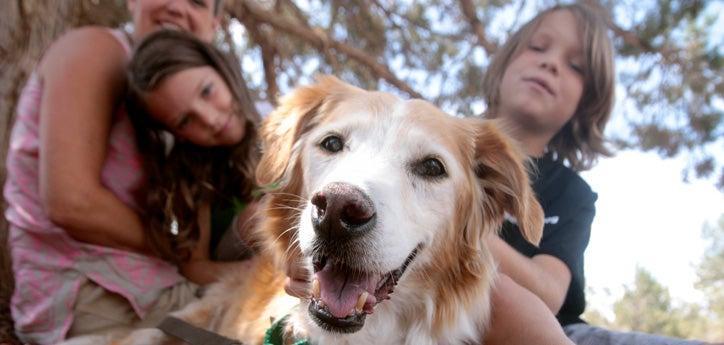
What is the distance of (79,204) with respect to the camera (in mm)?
2492

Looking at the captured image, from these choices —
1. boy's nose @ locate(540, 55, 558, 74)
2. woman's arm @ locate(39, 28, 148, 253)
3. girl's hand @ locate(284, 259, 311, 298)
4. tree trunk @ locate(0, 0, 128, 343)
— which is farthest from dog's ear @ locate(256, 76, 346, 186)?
tree trunk @ locate(0, 0, 128, 343)

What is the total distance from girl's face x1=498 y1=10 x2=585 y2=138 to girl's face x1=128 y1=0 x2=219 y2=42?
1857 mm

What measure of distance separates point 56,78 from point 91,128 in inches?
11.2

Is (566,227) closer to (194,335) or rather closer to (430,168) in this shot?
(430,168)

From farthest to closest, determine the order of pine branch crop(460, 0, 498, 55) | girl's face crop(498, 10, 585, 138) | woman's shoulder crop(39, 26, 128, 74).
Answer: pine branch crop(460, 0, 498, 55), girl's face crop(498, 10, 585, 138), woman's shoulder crop(39, 26, 128, 74)

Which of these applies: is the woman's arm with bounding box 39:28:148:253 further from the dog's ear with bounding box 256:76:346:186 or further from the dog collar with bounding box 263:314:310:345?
the dog collar with bounding box 263:314:310:345

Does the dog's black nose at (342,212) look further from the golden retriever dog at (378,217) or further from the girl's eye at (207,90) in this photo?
the girl's eye at (207,90)

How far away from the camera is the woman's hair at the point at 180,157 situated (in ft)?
9.00

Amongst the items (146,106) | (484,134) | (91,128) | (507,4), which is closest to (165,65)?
(146,106)

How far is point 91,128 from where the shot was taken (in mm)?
2572

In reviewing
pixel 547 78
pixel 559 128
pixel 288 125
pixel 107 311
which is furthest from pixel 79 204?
pixel 559 128

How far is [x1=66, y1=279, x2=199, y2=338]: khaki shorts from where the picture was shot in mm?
2645

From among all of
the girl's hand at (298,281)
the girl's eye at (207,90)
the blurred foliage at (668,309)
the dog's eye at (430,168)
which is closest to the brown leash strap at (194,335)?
the girl's hand at (298,281)

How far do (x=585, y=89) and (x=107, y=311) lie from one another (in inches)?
116
